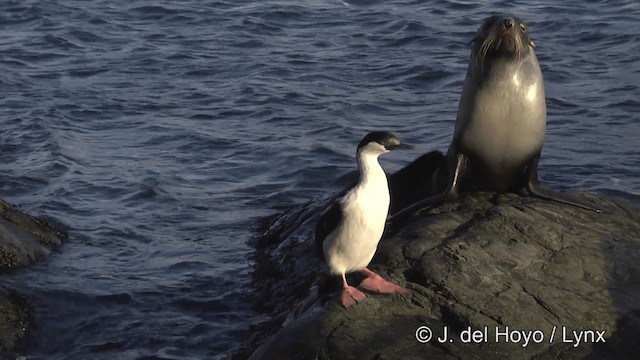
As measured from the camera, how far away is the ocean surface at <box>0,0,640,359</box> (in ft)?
25.8

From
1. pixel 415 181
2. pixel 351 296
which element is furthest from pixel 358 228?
pixel 415 181

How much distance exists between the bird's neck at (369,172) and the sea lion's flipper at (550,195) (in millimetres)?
1720

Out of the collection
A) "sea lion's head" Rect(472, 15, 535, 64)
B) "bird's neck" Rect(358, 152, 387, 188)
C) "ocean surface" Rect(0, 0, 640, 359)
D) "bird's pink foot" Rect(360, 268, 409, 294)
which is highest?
"sea lion's head" Rect(472, 15, 535, 64)

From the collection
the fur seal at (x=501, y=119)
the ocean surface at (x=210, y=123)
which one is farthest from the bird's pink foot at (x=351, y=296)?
the fur seal at (x=501, y=119)

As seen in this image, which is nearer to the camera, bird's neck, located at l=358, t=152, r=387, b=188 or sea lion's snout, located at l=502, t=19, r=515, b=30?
bird's neck, located at l=358, t=152, r=387, b=188

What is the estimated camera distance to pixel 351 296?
590 cm

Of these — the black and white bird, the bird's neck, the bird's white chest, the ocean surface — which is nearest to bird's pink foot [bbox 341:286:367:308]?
the black and white bird

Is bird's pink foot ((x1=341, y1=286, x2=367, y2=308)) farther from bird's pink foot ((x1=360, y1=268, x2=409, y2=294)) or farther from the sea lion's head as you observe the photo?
the sea lion's head

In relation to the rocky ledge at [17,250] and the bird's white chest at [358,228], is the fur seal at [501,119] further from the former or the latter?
the rocky ledge at [17,250]

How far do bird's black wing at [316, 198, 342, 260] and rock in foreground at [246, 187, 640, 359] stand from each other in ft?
0.75

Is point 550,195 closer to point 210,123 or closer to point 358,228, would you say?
point 358,228

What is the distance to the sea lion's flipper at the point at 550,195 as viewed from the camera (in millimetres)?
7473

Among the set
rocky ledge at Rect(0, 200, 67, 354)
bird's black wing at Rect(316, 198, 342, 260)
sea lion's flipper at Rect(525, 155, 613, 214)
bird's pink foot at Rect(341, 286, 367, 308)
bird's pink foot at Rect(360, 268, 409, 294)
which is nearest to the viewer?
bird's pink foot at Rect(341, 286, 367, 308)

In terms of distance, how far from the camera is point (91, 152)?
450 inches
